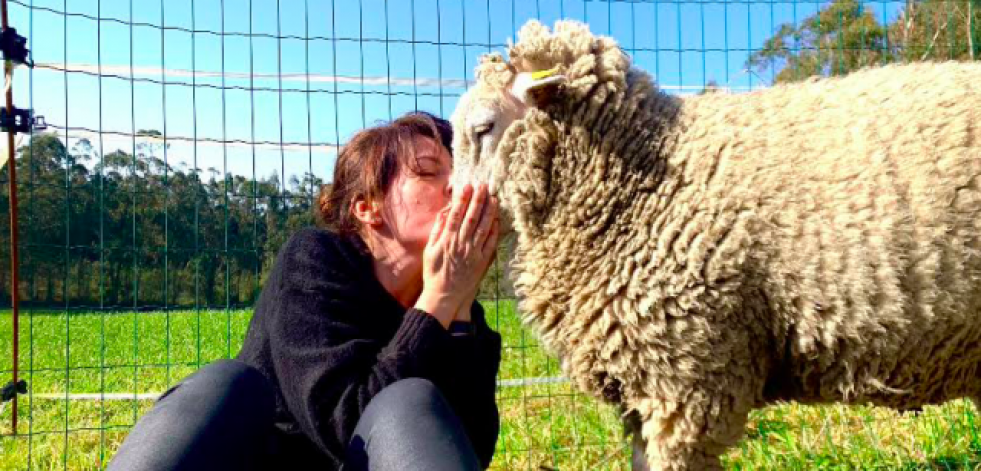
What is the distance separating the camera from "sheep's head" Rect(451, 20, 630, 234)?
1859mm

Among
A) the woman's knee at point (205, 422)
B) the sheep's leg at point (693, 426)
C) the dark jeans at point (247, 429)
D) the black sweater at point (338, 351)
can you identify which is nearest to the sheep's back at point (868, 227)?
the sheep's leg at point (693, 426)

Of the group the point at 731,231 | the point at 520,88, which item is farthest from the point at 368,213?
the point at 731,231

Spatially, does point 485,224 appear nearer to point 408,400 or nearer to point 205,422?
point 408,400

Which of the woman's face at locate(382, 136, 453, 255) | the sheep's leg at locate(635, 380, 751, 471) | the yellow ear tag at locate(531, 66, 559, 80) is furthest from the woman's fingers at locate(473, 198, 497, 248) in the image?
the sheep's leg at locate(635, 380, 751, 471)

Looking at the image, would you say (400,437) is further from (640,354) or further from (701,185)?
(701,185)

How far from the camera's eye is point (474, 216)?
1.79m

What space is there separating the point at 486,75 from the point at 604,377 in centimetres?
88

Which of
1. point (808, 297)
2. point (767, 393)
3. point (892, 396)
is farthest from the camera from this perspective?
point (767, 393)

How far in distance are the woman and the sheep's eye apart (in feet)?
0.43

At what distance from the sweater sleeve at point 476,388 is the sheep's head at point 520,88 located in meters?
0.41

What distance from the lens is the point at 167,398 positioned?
1315mm

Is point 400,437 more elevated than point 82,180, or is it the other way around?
point 82,180

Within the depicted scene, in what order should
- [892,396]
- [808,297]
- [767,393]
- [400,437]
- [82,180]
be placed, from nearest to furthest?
1. [400,437]
2. [808,297]
3. [892,396]
4. [767,393]
5. [82,180]

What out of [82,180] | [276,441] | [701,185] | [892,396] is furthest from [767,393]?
[82,180]
